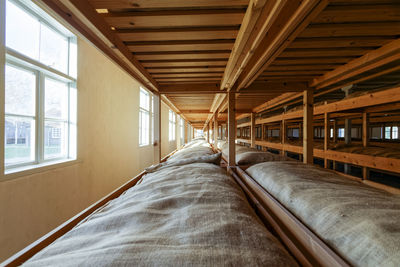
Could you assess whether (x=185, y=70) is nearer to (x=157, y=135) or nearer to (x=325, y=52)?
(x=157, y=135)

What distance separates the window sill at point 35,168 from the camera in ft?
5.37

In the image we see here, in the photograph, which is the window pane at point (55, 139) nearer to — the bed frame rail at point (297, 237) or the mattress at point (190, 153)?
the mattress at point (190, 153)

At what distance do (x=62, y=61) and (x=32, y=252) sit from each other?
267 centimetres

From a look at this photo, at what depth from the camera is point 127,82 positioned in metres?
4.36

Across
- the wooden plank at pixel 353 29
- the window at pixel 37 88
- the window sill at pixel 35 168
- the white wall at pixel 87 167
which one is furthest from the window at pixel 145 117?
the wooden plank at pixel 353 29

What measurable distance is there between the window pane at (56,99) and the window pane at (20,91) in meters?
0.18

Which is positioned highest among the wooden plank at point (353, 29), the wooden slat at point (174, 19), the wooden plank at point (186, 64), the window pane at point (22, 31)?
the window pane at point (22, 31)

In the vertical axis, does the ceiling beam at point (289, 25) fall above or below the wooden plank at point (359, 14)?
below

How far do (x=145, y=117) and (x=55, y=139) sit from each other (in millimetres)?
3802

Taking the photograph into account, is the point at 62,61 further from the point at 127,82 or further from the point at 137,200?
the point at 137,200

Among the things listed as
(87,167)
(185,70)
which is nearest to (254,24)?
(185,70)

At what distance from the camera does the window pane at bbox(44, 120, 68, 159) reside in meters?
2.19

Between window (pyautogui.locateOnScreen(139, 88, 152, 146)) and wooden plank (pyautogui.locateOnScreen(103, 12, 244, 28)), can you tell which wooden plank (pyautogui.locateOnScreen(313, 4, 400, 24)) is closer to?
wooden plank (pyautogui.locateOnScreen(103, 12, 244, 28))

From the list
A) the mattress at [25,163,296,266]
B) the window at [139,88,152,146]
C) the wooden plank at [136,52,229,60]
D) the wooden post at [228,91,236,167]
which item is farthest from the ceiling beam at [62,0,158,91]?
the window at [139,88,152,146]
